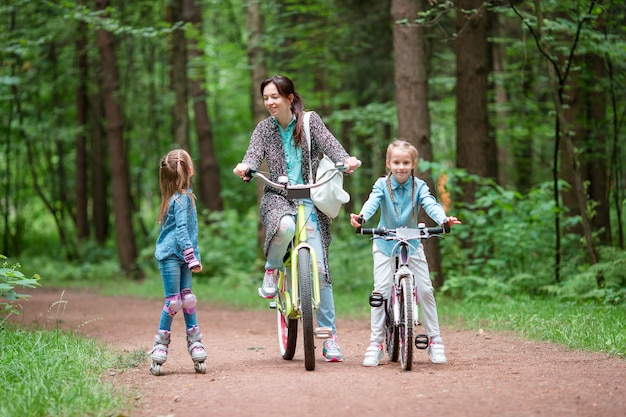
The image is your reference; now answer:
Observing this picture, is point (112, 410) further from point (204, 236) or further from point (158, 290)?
point (204, 236)

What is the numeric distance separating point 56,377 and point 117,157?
14924 mm

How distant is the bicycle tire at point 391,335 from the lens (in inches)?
263

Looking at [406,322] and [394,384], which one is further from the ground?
[406,322]

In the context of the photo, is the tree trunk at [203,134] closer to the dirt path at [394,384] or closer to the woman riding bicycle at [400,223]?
the dirt path at [394,384]

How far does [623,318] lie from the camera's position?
852 cm

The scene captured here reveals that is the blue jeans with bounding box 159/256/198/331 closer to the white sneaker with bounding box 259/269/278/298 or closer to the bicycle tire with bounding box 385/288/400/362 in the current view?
the white sneaker with bounding box 259/269/278/298

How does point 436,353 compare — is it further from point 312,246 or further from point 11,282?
point 11,282

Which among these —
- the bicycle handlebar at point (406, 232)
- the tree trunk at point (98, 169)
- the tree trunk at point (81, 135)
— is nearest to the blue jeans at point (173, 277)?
the bicycle handlebar at point (406, 232)

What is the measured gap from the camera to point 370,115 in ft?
58.2

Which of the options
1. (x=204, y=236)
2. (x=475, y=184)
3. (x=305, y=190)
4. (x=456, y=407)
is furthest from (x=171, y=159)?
(x=204, y=236)

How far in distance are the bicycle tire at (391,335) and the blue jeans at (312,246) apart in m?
0.47

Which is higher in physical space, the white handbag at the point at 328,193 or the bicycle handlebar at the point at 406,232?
the white handbag at the point at 328,193

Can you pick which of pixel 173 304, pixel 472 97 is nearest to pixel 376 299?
pixel 173 304

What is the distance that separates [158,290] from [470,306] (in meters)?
8.74
